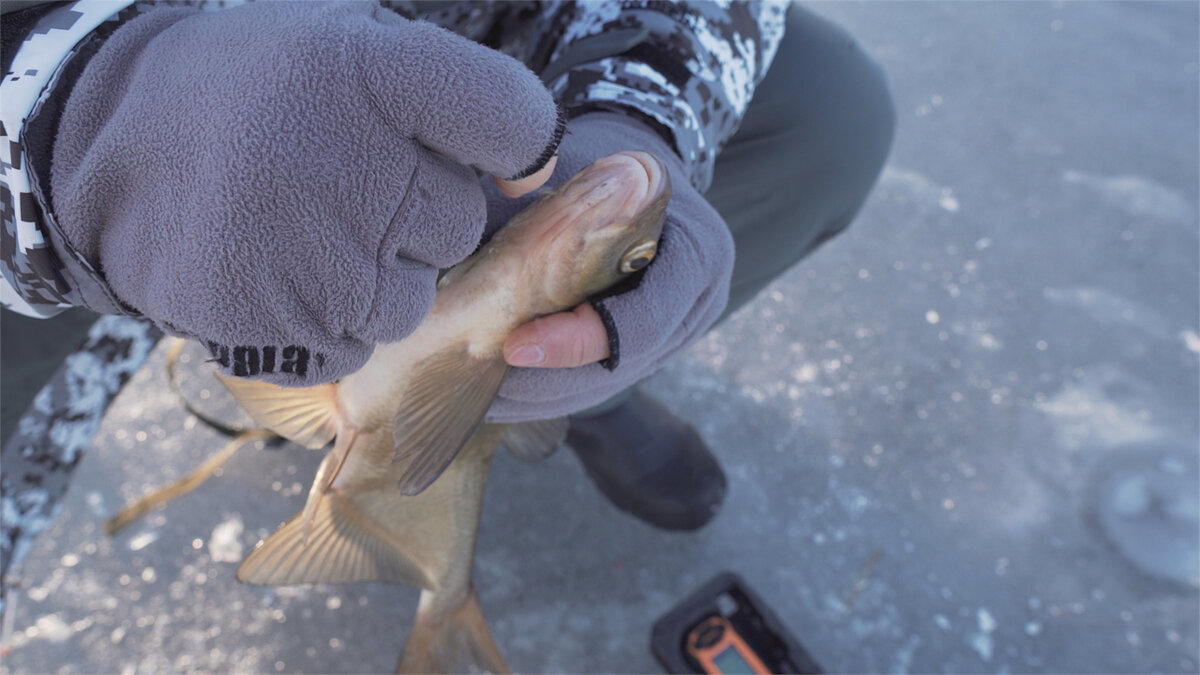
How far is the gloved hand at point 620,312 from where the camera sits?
754mm

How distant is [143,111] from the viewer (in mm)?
551

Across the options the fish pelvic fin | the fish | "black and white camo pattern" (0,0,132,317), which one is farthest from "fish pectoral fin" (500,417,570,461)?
"black and white camo pattern" (0,0,132,317)

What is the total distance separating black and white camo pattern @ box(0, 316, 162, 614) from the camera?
1045 mm

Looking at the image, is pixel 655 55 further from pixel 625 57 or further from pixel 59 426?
pixel 59 426

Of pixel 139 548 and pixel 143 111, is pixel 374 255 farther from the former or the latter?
pixel 139 548

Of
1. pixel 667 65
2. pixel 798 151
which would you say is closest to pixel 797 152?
pixel 798 151

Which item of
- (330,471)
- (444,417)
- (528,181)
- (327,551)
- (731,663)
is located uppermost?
(528,181)

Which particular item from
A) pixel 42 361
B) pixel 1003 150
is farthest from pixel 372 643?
pixel 1003 150

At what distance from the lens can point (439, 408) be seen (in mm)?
788

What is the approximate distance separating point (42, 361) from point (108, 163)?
1.97ft

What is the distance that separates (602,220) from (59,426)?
89 cm

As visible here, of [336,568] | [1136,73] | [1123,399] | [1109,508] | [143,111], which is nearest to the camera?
[143,111]

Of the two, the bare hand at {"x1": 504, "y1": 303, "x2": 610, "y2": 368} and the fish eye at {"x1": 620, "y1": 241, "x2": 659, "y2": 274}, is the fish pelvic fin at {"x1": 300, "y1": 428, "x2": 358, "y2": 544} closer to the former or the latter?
the bare hand at {"x1": 504, "y1": 303, "x2": 610, "y2": 368}

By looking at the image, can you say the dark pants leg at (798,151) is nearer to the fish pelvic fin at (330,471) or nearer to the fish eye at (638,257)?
the fish eye at (638,257)
